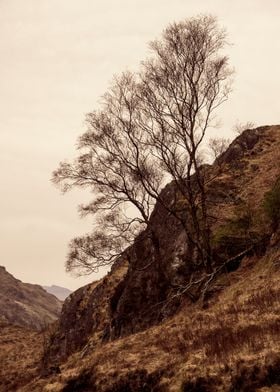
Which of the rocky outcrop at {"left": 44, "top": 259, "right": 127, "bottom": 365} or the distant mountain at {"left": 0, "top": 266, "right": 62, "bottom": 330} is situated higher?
the distant mountain at {"left": 0, "top": 266, "right": 62, "bottom": 330}

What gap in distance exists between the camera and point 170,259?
25328mm

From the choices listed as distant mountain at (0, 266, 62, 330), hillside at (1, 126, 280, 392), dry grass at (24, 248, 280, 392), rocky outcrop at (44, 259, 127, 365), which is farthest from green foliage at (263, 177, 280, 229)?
distant mountain at (0, 266, 62, 330)

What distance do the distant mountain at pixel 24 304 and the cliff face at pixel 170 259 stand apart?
64.9 m

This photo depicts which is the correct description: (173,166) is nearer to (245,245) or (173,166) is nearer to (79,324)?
(245,245)

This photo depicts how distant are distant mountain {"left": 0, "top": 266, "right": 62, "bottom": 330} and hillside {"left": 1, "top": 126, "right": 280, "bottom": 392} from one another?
67.7 metres

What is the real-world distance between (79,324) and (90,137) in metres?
14.7

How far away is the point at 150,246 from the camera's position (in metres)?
28.8

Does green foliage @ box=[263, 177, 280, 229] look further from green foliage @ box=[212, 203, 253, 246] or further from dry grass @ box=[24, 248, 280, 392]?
dry grass @ box=[24, 248, 280, 392]

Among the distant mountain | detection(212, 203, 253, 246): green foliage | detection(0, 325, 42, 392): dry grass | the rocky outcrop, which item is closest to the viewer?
detection(212, 203, 253, 246): green foliage

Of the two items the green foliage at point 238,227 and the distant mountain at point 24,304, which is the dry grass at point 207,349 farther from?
the distant mountain at point 24,304

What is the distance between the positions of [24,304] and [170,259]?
9872cm

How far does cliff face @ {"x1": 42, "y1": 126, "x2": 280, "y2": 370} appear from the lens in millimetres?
21422

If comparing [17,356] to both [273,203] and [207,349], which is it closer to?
[273,203]

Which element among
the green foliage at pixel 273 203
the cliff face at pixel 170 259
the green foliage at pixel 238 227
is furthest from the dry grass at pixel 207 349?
the cliff face at pixel 170 259
